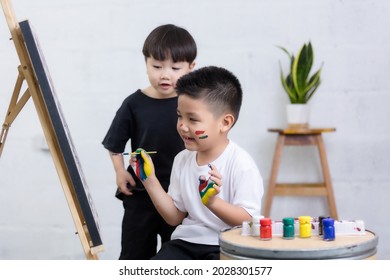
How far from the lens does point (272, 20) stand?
9.76ft

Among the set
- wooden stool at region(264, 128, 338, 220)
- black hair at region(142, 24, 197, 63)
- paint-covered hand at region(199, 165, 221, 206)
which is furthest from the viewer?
wooden stool at region(264, 128, 338, 220)

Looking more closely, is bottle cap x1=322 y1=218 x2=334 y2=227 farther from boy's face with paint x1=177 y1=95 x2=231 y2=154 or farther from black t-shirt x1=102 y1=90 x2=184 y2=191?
black t-shirt x1=102 y1=90 x2=184 y2=191

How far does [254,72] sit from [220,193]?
4.69 ft

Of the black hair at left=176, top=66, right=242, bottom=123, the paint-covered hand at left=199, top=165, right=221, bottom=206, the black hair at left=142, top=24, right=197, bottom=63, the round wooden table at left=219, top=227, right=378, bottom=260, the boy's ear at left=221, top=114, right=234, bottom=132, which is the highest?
the black hair at left=142, top=24, right=197, bottom=63

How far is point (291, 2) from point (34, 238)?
1.62 m

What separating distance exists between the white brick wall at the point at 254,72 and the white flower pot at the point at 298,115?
15 centimetres

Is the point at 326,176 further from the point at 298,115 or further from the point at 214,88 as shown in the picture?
the point at 214,88

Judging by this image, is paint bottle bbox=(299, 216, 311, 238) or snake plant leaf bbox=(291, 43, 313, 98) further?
snake plant leaf bbox=(291, 43, 313, 98)

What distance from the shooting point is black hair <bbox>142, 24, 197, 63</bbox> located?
188 centimetres

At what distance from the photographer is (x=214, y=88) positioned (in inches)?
66.1

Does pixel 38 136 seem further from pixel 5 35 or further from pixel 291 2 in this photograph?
pixel 291 2

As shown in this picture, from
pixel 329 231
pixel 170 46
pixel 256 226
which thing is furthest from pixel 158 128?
pixel 329 231

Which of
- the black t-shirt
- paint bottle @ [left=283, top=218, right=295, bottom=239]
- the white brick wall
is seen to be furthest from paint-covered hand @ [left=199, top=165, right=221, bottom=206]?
the white brick wall

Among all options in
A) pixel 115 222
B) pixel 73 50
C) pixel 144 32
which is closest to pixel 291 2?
pixel 144 32
